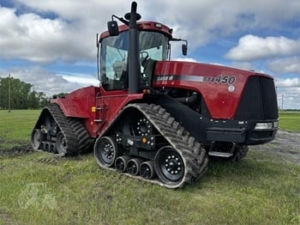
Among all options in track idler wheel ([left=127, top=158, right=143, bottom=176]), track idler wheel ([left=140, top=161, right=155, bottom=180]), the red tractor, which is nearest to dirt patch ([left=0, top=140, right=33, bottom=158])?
the red tractor

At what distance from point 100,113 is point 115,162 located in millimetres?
1842

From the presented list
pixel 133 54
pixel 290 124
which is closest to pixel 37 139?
pixel 133 54

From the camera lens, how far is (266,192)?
591 cm

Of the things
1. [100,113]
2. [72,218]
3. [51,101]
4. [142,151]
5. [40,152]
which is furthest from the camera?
[51,101]

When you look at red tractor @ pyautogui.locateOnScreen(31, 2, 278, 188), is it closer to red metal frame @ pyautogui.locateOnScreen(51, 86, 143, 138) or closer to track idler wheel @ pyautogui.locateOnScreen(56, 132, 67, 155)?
red metal frame @ pyautogui.locateOnScreen(51, 86, 143, 138)

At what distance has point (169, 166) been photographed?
6277 mm

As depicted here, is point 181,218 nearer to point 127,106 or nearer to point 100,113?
point 127,106

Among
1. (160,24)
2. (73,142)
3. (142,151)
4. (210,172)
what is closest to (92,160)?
(73,142)

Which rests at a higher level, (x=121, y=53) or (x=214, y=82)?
(x=121, y=53)

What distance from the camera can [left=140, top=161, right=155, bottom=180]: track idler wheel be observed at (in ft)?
21.2

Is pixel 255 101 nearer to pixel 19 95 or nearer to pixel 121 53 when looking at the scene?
pixel 121 53

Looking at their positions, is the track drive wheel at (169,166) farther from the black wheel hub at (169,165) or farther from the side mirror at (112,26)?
the side mirror at (112,26)

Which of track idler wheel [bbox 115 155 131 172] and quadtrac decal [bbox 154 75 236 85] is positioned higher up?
quadtrac decal [bbox 154 75 236 85]

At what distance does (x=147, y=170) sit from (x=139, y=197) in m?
1.00
